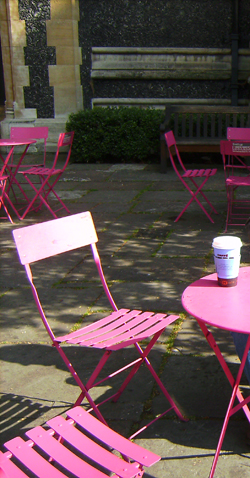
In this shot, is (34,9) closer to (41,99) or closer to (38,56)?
(38,56)

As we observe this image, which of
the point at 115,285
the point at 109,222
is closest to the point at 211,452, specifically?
the point at 115,285

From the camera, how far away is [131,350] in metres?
3.50

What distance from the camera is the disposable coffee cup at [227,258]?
236cm

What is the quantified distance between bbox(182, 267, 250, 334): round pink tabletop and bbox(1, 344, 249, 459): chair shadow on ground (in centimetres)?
69

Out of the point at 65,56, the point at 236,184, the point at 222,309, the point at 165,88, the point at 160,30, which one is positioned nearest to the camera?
the point at 222,309

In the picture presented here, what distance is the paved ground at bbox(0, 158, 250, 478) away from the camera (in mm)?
2586

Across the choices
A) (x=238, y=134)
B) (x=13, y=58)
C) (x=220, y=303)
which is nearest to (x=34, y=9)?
(x=13, y=58)

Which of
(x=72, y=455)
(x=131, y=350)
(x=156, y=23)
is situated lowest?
(x=131, y=350)

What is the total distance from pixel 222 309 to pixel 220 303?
2.5 inches

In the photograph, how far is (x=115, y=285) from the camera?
182 inches

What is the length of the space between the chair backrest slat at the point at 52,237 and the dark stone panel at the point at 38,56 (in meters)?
9.27

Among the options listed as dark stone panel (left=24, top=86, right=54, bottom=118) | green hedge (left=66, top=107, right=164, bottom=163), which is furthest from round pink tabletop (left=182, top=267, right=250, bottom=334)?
dark stone panel (left=24, top=86, right=54, bottom=118)

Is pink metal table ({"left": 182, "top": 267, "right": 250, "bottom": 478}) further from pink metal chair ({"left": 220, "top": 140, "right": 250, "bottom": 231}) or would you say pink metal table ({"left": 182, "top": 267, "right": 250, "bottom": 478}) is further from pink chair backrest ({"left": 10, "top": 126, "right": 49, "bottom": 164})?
pink chair backrest ({"left": 10, "top": 126, "right": 49, "bottom": 164})

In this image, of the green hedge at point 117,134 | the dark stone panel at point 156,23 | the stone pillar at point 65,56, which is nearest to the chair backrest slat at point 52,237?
the green hedge at point 117,134
